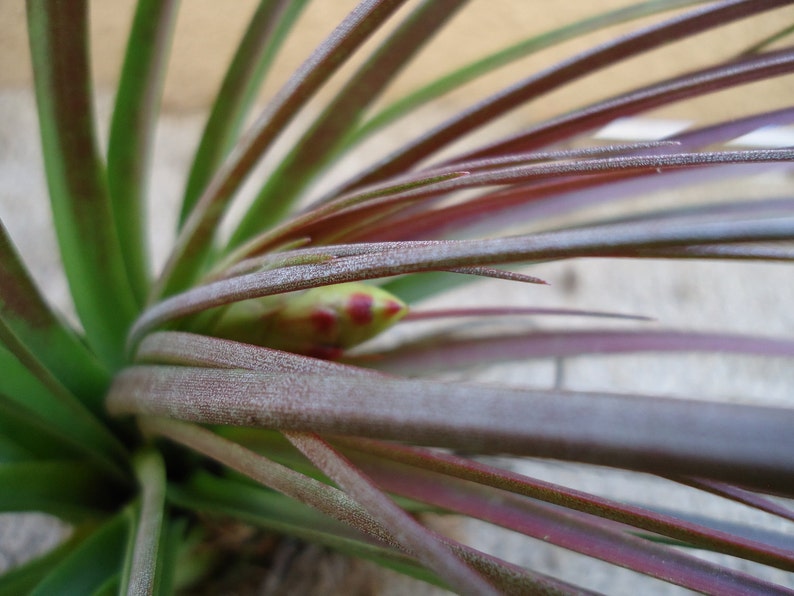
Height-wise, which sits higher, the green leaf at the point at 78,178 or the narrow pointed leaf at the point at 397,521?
the green leaf at the point at 78,178

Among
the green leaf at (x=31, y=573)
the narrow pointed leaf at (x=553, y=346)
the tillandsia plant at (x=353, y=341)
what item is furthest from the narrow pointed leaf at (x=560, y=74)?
the green leaf at (x=31, y=573)

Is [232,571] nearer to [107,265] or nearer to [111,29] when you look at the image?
Answer: [107,265]

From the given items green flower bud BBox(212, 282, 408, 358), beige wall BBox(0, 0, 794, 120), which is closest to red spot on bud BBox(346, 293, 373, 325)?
green flower bud BBox(212, 282, 408, 358)

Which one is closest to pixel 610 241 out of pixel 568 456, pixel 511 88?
pixel 568 456

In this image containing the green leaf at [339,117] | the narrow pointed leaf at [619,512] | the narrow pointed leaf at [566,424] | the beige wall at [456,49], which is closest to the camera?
the narrow pointed leaf at [566,424]

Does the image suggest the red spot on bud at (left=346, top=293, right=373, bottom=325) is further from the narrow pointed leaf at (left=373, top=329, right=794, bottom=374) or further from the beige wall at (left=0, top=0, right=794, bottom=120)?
the beige wall at (left=0, top=0, right=794, bottom=120)

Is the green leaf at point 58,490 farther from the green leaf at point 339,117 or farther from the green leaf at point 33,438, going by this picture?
the green leaf at point 339,117
